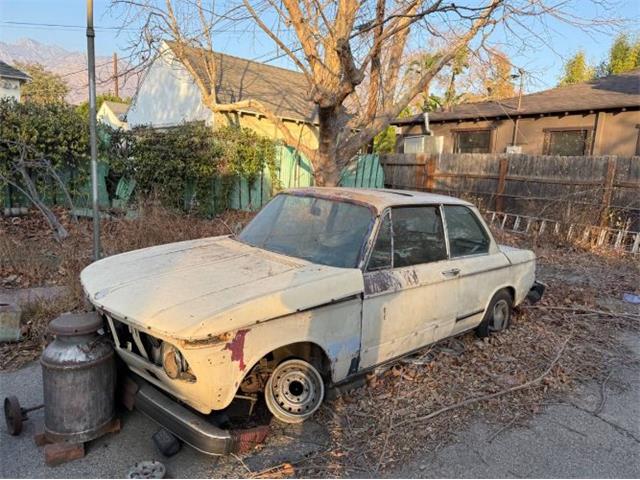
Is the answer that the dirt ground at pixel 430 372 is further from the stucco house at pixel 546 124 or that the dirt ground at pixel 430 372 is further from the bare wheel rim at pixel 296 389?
the stucco house at pixel 546 124

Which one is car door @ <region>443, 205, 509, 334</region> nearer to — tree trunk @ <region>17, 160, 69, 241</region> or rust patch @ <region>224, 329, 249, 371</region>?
rust patch @ <region>224, 329, 249, 371</region>

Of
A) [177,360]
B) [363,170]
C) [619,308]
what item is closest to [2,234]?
[177,360]

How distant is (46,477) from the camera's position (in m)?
2.65

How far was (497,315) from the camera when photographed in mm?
5121

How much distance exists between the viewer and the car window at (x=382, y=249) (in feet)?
11.6

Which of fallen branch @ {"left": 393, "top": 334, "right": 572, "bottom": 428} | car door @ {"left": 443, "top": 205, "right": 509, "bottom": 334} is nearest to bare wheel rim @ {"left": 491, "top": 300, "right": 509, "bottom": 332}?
car door @ {"left": 443, "top": 205, "right": 509, "bottom": 334}

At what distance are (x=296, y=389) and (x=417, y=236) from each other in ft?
5.59

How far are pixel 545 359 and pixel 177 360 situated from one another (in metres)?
3.73

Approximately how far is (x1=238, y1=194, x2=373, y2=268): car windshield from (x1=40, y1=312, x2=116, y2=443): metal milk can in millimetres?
1583

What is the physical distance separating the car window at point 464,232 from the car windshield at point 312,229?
1100 millimetres

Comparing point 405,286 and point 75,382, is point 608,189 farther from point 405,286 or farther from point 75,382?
point 75,382

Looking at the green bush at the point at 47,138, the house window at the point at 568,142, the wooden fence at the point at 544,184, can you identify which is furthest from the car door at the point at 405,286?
the house window at the point at 568,142

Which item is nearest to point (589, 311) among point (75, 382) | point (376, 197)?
point (376, 197)

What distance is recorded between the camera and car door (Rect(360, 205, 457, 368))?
3463 millimetres
